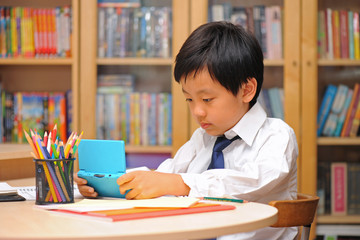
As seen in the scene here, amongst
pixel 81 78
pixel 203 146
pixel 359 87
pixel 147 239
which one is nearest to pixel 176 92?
pixel 81 78

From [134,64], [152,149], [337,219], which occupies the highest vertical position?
[134,64]

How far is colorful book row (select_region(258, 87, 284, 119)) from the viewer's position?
2.71m

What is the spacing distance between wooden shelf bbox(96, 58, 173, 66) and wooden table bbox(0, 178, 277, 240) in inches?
69.7

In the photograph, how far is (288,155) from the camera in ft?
4.55

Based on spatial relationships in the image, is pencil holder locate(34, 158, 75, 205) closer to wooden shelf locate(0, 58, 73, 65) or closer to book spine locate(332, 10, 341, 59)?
wooden shelf locate(0, 58, 73, 65)

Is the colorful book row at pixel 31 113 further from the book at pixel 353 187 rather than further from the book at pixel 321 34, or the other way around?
the book at pixel 353 187

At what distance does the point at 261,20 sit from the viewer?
2.77 metres

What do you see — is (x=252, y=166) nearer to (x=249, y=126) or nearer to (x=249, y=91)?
(x=249, y=126)

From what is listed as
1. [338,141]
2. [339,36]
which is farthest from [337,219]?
[339,36]

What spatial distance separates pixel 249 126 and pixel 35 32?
1720 millimetres

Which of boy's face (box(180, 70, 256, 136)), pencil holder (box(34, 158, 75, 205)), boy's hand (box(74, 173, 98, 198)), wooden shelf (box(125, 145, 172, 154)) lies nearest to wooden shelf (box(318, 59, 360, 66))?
wooden shelf (box(125, 145, 172, 154))

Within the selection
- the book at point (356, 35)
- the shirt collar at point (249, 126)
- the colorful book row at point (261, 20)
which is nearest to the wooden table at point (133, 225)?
the shirt collar at point (249, 126)

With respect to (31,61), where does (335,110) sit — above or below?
below

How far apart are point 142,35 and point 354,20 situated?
1.07m
